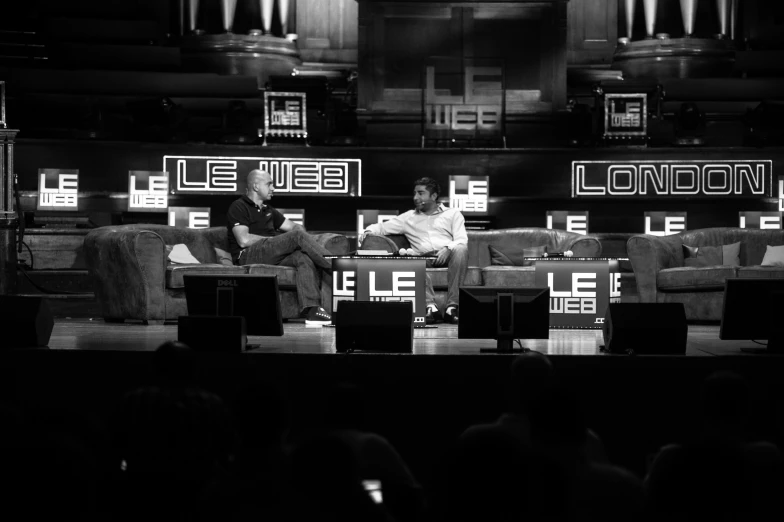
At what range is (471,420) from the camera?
4.81 m

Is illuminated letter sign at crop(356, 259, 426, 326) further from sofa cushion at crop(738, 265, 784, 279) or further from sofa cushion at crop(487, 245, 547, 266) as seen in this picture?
sofa cushion at crop(738, 265, 784, 279)

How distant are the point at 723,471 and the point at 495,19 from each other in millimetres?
9318

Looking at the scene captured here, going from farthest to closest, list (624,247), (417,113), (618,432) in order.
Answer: (417,113) < (624,247) < (618,432)

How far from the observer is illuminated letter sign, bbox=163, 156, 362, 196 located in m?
10.3

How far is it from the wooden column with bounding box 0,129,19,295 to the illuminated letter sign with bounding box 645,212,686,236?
5652 mm

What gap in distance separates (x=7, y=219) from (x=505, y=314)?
4.60 meters

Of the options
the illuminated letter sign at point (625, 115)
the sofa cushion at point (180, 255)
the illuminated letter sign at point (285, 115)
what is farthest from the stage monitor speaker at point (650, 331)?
the illuminated letter sign at point (285, 115)

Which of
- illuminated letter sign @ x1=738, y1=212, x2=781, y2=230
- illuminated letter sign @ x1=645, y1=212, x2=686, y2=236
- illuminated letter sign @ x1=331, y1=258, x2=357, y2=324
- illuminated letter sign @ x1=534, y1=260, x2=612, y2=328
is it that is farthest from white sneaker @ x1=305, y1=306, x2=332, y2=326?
illuminated letter sign @ x1=738, y1=212, x2=781, y2=230

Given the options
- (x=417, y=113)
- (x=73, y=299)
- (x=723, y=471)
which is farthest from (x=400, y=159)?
(x=723, y=471)

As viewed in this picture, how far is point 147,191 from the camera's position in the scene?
33.9 ft

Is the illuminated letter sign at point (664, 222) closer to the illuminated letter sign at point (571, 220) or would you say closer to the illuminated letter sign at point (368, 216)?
the illuminated letter sign at point (571, 220)

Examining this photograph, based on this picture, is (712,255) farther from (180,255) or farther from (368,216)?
(180,255)

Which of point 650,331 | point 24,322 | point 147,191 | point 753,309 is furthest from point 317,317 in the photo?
point 147,191

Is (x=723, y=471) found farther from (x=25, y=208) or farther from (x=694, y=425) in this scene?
(x=25, y=208)
